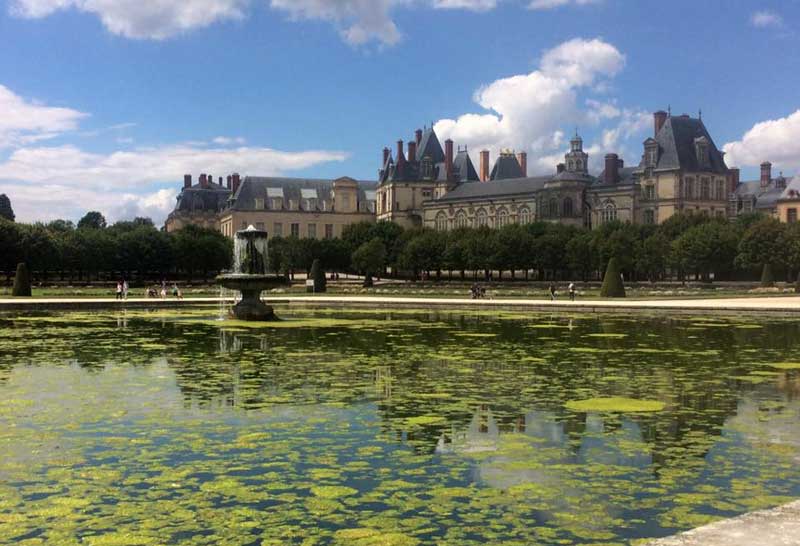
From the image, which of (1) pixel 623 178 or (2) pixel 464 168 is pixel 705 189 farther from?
(2) pixel 464 168

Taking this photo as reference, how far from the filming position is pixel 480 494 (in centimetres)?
705

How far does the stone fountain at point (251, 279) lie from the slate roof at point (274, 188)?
293 feet

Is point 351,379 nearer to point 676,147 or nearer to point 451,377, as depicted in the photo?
point 451,377

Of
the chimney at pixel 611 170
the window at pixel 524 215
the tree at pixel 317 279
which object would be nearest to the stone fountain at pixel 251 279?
the tree at pixel 317 279

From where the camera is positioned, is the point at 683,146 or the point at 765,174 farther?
the point at 765,174

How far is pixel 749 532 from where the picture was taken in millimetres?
5453

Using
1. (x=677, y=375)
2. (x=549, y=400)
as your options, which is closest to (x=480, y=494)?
(x=549, y=400)

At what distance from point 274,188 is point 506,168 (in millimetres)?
32445

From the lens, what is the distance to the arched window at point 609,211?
321ft

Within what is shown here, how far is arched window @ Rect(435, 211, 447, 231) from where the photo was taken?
115 metres

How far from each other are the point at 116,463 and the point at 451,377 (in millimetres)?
6768

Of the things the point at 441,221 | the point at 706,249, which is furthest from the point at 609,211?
the point at 706,249

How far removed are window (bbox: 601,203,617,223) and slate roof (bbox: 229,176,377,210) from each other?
137ft

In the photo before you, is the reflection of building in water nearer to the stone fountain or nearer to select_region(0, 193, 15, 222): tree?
the stone fountain
